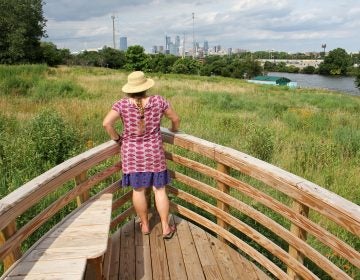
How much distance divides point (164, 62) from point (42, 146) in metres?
85.3

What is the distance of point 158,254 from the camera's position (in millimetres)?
3799

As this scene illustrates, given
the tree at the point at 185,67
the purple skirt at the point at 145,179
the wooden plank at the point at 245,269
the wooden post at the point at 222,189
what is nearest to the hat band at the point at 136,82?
the purple skirt at the point at 145,179

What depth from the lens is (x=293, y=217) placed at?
110 inches

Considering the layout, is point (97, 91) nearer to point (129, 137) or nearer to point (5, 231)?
point (129, 137)

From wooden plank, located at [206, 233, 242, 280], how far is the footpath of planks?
114 centimetres

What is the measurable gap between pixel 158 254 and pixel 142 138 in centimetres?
115

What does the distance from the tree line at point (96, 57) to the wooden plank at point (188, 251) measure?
41704 mm

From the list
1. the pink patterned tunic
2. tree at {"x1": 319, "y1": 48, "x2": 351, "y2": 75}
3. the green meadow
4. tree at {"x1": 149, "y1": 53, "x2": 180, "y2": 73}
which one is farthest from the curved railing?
tree at {"x1": 319, "y1": 48, "x2": 351, "y2": 75}

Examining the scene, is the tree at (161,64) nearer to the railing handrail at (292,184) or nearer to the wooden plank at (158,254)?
the wooden plank at (158,254)

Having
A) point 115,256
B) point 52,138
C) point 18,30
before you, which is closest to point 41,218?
point 115,256

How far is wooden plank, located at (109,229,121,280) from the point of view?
3.50 metres

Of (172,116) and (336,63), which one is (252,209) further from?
(336,63)

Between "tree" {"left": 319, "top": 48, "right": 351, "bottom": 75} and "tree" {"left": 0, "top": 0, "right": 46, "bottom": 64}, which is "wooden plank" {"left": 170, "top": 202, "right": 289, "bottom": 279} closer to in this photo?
"tree" {"left": 0, "top": 0, "right": 46, "bottom": 64}

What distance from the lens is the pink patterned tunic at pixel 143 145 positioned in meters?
3.68
